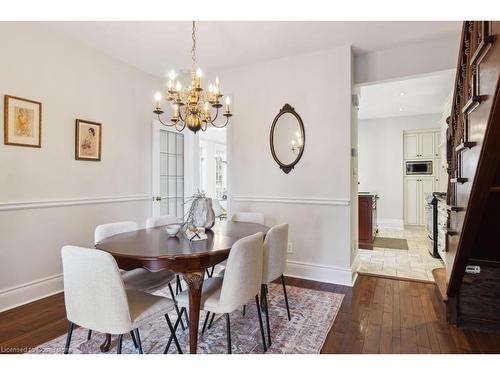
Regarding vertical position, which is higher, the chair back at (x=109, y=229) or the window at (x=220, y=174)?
the window at (x=220, y=174)

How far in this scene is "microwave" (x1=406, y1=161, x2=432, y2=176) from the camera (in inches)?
276

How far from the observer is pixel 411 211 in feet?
23.6

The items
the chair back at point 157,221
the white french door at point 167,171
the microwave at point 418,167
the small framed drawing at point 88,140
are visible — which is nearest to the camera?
the chair back at point 157,221

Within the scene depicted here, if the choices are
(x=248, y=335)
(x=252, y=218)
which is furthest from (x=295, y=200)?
Answer: (x=248, y=335)

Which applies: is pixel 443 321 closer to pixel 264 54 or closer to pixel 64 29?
pixel 264 54

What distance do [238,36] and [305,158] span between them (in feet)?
5.11

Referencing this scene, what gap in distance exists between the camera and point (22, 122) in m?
2.77

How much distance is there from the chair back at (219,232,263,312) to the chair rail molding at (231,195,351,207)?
70.1 inches

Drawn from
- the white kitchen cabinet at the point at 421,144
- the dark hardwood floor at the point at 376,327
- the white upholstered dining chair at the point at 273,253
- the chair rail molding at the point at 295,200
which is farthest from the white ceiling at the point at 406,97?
the white upholstered dining chair at the point at 273,253

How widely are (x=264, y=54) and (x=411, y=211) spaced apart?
5.69 metres

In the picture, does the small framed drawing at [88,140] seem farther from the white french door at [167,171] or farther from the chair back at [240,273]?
the chair back at [240,273]

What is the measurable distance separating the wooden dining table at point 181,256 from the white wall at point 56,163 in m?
1.34

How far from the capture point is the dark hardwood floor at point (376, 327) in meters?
2.06

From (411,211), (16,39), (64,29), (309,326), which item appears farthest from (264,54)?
(411,211)
